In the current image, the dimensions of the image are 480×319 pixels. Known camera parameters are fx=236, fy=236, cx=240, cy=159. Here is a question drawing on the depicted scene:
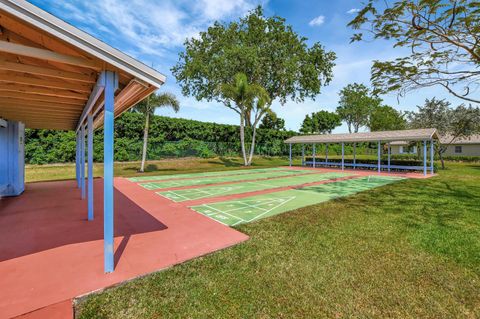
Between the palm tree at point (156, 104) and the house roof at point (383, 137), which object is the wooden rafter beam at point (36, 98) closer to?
the palm tree at point (156, 104)

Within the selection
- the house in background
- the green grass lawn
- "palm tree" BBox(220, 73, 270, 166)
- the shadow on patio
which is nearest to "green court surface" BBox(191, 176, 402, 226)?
the green grass lawn

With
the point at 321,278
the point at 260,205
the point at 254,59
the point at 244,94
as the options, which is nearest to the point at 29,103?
the point at 260,205

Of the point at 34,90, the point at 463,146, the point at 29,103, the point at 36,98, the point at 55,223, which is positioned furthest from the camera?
the point at 463,146

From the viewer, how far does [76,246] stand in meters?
4.03

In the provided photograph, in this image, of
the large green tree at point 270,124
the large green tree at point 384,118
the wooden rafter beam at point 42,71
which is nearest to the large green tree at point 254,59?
the large green tree at point 270,124

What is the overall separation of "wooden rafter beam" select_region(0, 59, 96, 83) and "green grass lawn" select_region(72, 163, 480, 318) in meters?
2.83

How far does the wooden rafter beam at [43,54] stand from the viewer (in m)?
2.41

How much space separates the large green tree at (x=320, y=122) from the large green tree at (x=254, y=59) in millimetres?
28116

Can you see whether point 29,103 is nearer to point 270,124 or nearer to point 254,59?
point 254,59

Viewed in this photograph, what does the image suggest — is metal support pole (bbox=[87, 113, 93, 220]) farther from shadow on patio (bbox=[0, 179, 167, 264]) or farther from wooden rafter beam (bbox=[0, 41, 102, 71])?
wooden rafter beam (bbox=[0, 41, 102, 71])

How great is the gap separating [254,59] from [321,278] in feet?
72.1

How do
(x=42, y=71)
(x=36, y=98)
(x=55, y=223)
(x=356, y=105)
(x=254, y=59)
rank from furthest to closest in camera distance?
(x=356, y=105) < (x=254, y=59) < (x=55, y=223) < (x=36, y=98) < (x=42, y=71)

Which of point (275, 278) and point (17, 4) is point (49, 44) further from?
point (275, 278)

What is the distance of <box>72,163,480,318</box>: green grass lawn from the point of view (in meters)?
2.52
